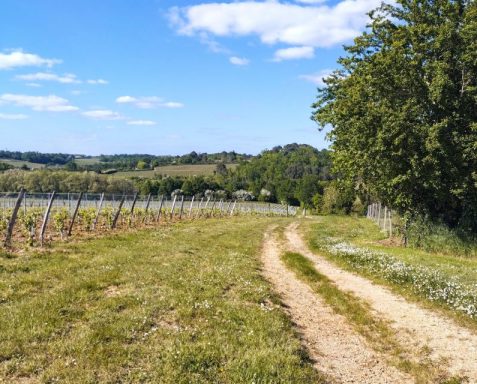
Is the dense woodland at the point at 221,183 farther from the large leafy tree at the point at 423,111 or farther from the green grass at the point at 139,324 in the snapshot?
the green grass at the point at 139,324

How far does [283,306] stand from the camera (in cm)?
1238

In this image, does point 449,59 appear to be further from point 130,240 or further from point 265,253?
point 130,240

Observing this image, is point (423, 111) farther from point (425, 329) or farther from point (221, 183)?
point (221, 183)

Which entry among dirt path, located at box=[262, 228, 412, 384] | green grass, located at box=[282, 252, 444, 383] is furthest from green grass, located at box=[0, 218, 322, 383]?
green grass, located at box=[282, 252, 444, 383]

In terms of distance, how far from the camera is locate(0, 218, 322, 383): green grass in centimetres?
713

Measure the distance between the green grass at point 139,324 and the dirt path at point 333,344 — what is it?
0.48 metres

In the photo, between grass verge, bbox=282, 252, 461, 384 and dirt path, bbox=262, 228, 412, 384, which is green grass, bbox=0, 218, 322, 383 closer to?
dirt path, bbox=262, 228, 412, 384

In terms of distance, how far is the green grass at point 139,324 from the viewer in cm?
713

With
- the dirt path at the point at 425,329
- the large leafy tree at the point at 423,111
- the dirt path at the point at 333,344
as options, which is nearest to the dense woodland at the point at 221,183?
the large leafy tree at the point at 423,111

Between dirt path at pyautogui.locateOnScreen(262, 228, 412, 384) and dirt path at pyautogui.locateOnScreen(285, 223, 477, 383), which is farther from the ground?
dirt path at pyautogui.locateOnScreen(285, 223, 477, 383)

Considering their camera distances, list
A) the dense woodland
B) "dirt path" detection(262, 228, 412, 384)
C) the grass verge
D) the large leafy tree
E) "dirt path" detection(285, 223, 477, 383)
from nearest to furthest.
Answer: "dirt path" detection(262, 228, 412, 384) < the grass verge < "dirt path" detection(285, 223, 477, 383) < the large leafy tree < the dense woodland

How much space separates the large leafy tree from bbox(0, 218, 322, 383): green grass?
14.3 meters

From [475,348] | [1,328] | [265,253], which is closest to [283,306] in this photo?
[475,348]

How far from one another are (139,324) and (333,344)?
4.21 meters
